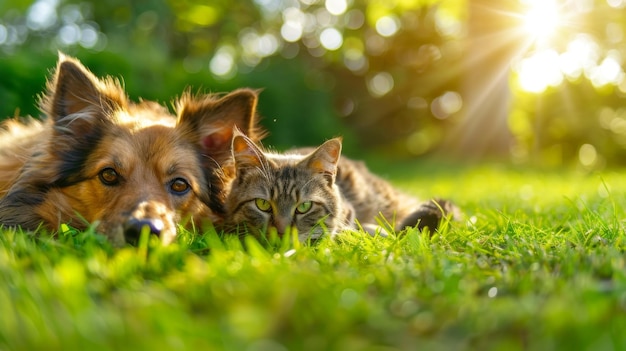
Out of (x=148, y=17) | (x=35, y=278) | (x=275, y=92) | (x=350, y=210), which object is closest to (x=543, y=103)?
(x=275, y=92)

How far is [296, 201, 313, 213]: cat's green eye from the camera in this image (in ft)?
14.2

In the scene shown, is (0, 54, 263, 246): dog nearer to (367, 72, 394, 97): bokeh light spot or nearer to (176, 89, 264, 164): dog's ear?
(176, 89, 264, 164): dog's ear

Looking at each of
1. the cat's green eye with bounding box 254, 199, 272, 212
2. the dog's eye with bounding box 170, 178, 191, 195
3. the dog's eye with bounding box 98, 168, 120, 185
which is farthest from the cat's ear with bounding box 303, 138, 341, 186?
the dog's eye with bounding box 98, 168, 120, 185

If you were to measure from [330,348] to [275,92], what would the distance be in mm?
15954

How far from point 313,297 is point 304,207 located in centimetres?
220

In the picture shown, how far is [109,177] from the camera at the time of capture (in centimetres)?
409

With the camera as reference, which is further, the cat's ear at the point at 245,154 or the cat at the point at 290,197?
the cat's ear at the point at 245,154

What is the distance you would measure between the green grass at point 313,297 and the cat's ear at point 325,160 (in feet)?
3.82

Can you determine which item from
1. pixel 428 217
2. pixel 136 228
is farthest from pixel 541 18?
pixel 136 228

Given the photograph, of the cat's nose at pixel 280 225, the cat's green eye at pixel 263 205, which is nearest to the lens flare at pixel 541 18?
the cat's green eye at pixel 263 205

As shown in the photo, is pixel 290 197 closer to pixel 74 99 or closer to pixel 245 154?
pixel 245 154

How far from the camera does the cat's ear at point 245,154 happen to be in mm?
4389

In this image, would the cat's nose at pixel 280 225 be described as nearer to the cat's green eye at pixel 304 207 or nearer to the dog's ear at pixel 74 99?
the cat's green eye at pixel 304 207

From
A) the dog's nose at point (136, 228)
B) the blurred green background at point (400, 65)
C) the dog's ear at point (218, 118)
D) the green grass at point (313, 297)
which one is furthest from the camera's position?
the blurred green background at point (400, 65)
